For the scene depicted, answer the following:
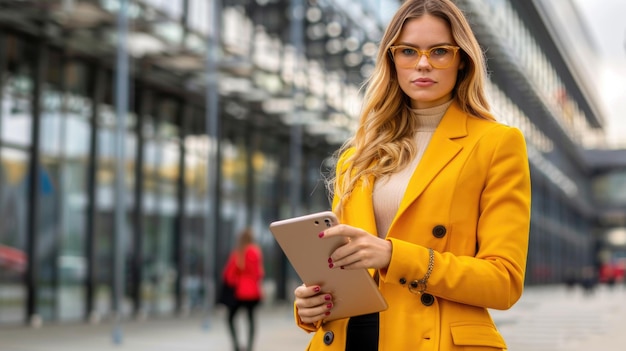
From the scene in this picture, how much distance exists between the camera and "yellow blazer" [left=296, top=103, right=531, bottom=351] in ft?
7.11

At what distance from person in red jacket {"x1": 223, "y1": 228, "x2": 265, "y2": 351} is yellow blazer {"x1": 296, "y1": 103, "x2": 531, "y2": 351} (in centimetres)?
947

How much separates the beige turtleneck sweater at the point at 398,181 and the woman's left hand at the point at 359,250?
0.25 meters

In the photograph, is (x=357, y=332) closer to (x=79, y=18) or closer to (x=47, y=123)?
(x=79, y=18)

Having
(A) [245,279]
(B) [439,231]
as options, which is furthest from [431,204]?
(A) [245,279]

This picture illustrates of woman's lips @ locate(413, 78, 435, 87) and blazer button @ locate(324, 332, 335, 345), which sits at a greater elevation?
woman's lips @ locate(413, 78, 435, 87)

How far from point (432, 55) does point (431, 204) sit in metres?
0.38

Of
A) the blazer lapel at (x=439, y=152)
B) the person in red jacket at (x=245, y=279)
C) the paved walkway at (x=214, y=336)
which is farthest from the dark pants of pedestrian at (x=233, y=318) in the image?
the blazer lapel at (x=439, y=152)

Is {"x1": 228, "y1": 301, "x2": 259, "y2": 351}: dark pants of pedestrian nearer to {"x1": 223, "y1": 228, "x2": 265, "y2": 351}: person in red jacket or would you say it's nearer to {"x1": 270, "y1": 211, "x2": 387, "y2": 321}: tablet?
{"x1": 223, "y1": 228, "x2": 265, "y2": 351}: person in red jacket

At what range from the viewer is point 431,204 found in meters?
2.26

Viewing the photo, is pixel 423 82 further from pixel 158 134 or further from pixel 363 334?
pixel 158 134

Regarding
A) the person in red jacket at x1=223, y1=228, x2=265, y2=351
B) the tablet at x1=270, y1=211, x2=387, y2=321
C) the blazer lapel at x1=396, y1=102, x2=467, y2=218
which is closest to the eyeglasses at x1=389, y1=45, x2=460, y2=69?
the blazer lapel at x1=396, y1=102, x2=467, y2=218

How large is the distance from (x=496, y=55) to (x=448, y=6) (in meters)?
32.7

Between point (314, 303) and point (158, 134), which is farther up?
point (158, 134)

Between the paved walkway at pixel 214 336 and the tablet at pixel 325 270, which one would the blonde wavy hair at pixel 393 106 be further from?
the paved walkway at pixel 214 336
